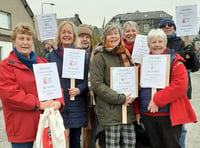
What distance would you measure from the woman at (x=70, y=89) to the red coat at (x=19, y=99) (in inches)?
24.1

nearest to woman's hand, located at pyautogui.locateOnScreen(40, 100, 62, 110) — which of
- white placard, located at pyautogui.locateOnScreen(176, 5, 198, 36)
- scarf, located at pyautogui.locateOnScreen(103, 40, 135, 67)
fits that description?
scarf, located at pyautogui.locateOnScreen(103, 40, 135, 67)

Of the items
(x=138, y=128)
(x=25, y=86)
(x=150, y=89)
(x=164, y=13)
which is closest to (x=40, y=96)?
(x=25, y=86)

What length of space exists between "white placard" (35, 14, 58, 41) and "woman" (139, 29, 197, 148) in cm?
233

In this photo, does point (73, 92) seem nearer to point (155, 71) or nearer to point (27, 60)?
point (27, 60)

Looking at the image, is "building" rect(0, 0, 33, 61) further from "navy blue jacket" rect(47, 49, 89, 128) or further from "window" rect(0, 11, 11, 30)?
"navy blue jacket" rect(47, 49, 89, 128)

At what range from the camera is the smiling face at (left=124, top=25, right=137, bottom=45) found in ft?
11.1

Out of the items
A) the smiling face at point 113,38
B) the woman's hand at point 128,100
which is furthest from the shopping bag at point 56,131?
the smiling face at point 113,38

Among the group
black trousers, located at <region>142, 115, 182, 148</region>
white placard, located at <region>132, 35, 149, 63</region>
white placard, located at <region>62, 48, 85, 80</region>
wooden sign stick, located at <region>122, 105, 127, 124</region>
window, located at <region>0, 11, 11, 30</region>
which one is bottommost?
black trousers, located at <region>142, 115, 182, 148</region>

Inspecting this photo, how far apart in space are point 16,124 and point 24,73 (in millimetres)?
557

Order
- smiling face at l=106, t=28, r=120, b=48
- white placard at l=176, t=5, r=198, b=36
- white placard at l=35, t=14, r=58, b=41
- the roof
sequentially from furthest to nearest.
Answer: the roof → white placard at l=35, t=14, r=58, b=41 → white placard at l=176, t=5, r=198, b=36 → smiling face at l=106, t=28, r=120, b=48

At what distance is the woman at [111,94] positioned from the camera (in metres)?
2.57

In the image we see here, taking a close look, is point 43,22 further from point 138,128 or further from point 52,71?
point 138,128

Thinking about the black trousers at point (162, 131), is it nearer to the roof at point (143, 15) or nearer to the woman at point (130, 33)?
the woman at point (130, 33)

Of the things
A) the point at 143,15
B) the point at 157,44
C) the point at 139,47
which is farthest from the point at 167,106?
the point at 143,15
